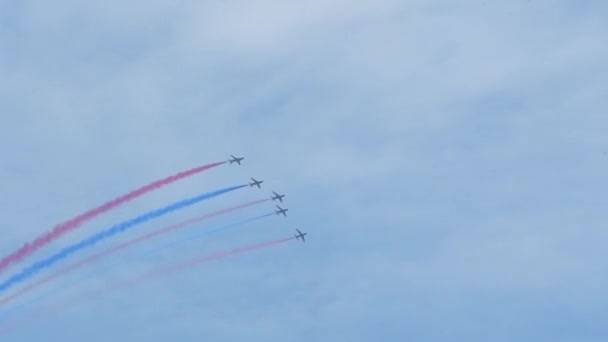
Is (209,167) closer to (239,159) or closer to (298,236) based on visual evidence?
(239,159)

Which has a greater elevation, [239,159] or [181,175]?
[239,159]

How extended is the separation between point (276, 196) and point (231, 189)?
75.5ft

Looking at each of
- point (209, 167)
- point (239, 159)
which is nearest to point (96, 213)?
point (209, 167)

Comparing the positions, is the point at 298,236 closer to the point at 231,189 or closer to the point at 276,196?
the point at 276,196

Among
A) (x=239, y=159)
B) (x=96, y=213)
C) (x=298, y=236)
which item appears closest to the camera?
(x=96, y=213)

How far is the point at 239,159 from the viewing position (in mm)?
133500

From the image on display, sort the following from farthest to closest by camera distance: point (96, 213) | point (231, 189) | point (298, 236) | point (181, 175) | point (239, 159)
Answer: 1. point (298, 236)
2. point (239, 159)
3. point (231, 189)
4. point (181, 175)
5. point (96, 213)

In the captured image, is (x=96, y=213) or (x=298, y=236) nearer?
(x=96, y=213)

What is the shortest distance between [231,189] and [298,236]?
27.2 meters

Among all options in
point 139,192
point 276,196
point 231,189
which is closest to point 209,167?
point 231,189

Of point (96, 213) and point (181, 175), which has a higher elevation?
point (181, 175)

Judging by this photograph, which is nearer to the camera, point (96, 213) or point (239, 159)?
point (96, 213)

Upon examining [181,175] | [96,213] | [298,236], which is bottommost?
[96,213]

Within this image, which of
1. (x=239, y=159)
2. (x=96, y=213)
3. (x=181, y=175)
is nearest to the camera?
(x=96, y=213)
